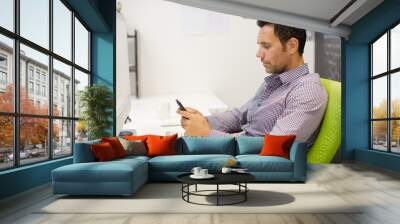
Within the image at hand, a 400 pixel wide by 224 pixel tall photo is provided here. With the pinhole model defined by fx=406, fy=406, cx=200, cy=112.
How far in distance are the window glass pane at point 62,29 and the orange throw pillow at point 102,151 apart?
77.8 inches

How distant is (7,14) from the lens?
4.96 metres

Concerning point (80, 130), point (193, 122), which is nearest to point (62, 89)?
point (80, 130)

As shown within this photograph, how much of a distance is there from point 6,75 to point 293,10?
529 cm

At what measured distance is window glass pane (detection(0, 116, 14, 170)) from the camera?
15.9 feet

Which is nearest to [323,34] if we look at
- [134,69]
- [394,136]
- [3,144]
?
[394,136]

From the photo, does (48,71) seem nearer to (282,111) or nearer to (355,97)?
(282,111)

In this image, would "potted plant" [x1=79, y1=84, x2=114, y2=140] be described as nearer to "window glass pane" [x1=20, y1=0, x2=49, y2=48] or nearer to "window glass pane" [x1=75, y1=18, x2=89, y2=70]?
"window glass pane" [x1=75, y1=18, x2=89, y2=70]

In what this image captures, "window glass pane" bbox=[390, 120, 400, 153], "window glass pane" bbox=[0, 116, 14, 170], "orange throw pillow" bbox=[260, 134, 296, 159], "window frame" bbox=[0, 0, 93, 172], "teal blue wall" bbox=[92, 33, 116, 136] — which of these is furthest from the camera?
"teal blue wall" bbox=[92, 33, 116, 136]

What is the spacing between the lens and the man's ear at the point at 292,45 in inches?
337

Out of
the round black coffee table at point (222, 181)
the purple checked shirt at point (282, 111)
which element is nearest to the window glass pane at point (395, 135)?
the purple checked shirt at point (282, 111)

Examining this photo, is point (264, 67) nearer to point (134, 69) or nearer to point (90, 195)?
point (134, 69)

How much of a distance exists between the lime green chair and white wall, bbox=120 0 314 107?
180 centimetres

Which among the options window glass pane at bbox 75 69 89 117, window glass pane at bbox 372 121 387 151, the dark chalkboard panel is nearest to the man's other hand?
window glass pane at bbox 75 69 89 117

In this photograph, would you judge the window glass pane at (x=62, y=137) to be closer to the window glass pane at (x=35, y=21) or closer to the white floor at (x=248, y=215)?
the white floor at (x=248, y=215)
